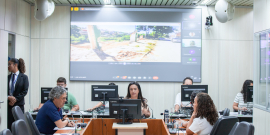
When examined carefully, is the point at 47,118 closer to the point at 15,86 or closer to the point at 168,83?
the point at 15,86

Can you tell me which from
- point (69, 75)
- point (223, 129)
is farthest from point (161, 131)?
point (69, 75)

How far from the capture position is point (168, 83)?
5.88m

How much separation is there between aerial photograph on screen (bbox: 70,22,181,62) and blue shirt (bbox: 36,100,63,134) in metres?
3.00

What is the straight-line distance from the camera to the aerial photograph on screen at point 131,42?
5848 millimetres

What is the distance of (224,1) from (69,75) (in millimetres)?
4124

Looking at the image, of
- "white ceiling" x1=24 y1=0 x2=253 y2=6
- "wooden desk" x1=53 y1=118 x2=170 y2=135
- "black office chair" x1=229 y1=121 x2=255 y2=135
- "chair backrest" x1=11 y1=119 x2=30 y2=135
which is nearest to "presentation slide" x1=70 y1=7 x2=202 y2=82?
"white ceiling" x1=24 y1=0 x2=253 y2=6

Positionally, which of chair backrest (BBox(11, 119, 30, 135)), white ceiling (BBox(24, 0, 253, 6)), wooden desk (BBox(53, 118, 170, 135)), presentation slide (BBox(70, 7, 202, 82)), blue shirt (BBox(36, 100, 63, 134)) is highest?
white ceiling (BBox(24, 0, 253, 6))

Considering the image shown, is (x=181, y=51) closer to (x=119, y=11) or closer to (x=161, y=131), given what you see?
(x=119, y=11)

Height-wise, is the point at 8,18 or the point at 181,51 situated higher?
the point at 8,18

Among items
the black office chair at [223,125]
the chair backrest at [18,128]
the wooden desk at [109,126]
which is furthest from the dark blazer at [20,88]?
the black office chair at [223,125]

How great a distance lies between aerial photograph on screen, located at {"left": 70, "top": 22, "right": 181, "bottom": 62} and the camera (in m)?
5.85

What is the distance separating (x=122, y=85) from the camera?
5875 millimetres

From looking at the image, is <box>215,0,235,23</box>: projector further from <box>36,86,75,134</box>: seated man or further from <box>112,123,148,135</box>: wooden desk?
<box>36,86,75,134</box>: seated man

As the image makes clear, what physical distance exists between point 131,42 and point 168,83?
148 cm
